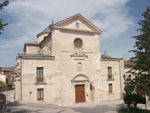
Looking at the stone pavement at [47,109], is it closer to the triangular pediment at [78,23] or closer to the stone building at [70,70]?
the stone building at [70,70]

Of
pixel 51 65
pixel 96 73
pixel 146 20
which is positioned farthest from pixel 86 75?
pixel 146 20

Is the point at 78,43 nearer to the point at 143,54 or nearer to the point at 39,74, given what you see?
the point at 39,74

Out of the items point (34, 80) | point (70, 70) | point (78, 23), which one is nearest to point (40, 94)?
point (34, 80)

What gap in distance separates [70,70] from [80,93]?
3.53 meters

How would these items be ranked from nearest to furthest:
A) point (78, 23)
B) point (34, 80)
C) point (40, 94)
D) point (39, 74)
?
point (34, 80)
point (40, 94)
point (39, 74)
point (78, 23)

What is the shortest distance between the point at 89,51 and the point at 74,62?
9.77 feet

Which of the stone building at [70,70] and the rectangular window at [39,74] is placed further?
the rectangular window at [39,74]

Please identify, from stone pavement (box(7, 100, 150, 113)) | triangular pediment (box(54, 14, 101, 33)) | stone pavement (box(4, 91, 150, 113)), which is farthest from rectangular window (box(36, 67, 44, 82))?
triangular pediment (box(54, 14, 101, 33))

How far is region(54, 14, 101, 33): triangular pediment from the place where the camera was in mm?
20045

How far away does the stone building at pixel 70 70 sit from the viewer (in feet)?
57.3

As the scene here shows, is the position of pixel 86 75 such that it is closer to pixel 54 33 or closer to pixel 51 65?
pixel 51 65

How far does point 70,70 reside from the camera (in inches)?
779

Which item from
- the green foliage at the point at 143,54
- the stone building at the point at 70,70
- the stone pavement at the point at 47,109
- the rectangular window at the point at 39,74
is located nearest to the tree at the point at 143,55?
the green foliage at the point at 143,54

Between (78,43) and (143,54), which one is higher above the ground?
(78,43)
